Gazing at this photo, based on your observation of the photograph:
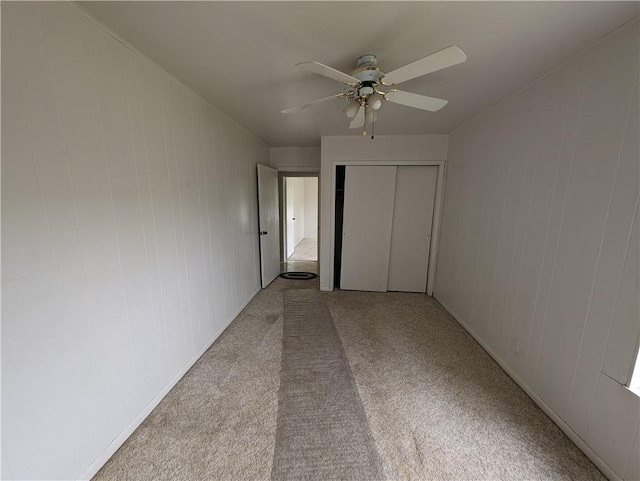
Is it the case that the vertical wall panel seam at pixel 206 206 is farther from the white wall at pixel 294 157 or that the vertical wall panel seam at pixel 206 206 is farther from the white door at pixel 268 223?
the white wall at pixel 294 157

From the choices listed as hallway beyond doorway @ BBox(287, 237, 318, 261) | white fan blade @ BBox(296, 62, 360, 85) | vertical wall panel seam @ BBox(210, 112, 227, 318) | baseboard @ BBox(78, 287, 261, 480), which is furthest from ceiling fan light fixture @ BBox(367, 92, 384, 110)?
hallway beyond doorway @ BBox(287, 237, 318, 261)

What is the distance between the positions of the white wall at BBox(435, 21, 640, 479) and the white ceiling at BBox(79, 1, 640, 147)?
26 cm

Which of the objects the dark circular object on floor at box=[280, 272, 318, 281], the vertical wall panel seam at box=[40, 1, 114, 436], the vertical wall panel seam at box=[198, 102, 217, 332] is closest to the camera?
the vertical wall panel seam at box=[40, 1, 114, 436]

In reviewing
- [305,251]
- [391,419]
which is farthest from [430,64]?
[305,251]

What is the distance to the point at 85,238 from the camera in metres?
1.17

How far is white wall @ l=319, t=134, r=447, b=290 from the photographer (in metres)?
3.26

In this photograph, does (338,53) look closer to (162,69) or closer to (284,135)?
(162,69)

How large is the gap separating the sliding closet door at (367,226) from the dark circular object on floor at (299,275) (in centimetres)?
78

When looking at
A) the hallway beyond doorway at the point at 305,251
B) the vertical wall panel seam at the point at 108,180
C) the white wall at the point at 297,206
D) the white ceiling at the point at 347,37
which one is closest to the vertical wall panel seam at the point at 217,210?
the white ceiling at the point at 347,37

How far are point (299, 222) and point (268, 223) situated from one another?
3752mm

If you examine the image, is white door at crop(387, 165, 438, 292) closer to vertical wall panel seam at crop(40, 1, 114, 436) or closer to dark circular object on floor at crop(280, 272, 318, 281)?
dark circular object on floor at crop(280, 272, 318, 281)

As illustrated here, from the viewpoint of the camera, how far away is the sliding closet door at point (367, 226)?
137 inches

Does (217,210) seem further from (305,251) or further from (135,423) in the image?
(305,251)

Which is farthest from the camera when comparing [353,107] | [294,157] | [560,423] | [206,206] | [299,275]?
[299,275]
